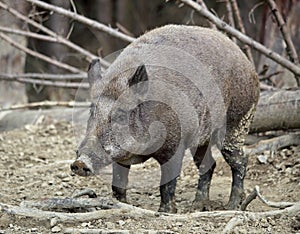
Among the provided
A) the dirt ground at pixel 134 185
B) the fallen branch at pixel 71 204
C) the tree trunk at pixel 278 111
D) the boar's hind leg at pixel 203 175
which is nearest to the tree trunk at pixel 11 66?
the dirt ground at pixel 134 185

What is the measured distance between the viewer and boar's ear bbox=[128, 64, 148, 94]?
443 cm

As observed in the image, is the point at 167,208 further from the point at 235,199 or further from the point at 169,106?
the point at 169,106

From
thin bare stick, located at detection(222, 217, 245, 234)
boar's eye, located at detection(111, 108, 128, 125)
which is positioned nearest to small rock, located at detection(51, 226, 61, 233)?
boar's eye, located at detection(111, 108, 128, 125)

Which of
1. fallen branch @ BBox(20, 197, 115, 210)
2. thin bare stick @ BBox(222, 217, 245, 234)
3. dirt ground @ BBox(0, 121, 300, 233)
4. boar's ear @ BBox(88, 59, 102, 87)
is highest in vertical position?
boar's ear @ BBox(88, 59, 102, 87)

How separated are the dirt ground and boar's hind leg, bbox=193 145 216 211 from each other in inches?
4.3

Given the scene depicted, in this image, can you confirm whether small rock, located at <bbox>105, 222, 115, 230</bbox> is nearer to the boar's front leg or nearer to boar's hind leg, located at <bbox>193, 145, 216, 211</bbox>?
the boar's front leg

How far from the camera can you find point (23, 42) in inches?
362

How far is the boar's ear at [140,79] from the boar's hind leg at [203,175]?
100cm

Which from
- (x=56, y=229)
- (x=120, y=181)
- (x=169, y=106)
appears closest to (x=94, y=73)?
(x=169, y=106)

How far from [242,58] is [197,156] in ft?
2.82

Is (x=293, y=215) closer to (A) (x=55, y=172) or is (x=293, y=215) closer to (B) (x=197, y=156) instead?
(B) (x=197, y=156)

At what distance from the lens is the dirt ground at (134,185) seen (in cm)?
434

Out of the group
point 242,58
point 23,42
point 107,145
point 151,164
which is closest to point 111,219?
point 107,145

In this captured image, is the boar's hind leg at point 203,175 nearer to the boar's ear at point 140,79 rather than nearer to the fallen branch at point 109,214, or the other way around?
the fallen branch at point 109,214
